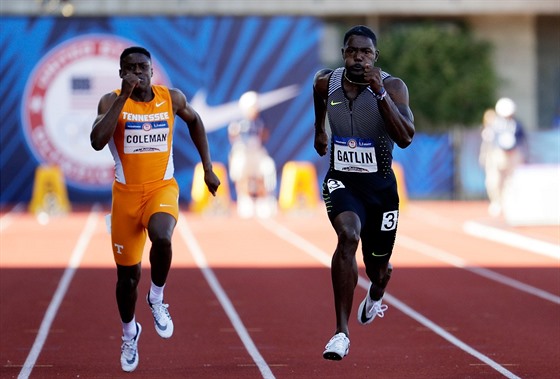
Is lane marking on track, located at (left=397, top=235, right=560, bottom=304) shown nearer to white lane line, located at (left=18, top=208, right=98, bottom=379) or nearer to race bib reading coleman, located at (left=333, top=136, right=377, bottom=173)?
white lane line, located at (left=18, top=208, right=98, bottom=379)

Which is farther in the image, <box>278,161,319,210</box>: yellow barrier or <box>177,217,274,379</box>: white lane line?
<box>278,161,319,210</box>: yellow barrier

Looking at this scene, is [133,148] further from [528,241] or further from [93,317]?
[528,241]

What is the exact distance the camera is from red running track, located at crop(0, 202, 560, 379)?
28.7 feet

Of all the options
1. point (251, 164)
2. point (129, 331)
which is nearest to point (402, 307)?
point (129, 331)

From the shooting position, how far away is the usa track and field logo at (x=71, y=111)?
29047mm

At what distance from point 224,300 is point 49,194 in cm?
1440

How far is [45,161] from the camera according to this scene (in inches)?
1151

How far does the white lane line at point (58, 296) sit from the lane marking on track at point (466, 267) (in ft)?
15.5

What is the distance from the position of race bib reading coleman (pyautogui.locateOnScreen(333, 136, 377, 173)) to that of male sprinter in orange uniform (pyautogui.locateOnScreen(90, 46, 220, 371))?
3.62ft

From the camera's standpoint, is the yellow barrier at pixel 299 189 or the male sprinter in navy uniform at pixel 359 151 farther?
the yellow barrier at pixel 299 189

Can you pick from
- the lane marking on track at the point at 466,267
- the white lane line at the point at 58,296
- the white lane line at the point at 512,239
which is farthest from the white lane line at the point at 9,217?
the white lane line at the point at 512,239

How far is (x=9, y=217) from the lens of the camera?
25750 millimetres

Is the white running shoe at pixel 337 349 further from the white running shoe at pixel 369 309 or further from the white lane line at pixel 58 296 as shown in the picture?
the white lane line at pixel 58 296

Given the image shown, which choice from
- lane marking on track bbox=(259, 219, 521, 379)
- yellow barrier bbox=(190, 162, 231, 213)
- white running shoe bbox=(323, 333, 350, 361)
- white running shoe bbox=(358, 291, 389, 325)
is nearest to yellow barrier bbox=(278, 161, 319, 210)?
yellow barrier bbox=(190, 162, 231, 213)
